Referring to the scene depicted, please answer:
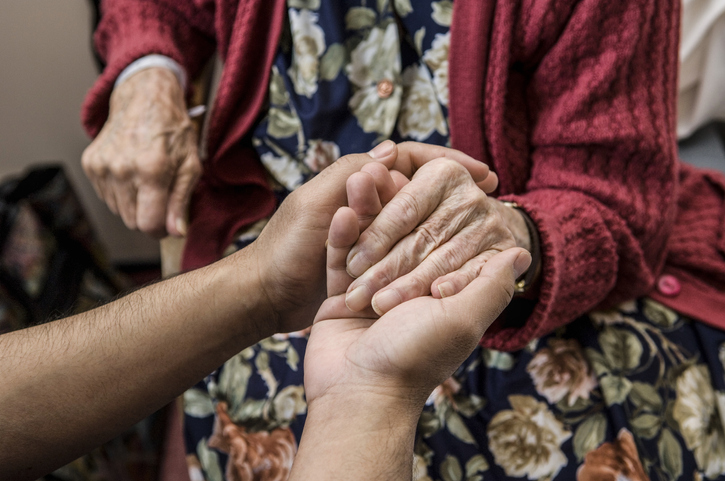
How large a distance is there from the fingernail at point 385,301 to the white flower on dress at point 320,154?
38 centimetres

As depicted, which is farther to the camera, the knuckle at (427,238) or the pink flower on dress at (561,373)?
the pink flower on dress at (561,373)

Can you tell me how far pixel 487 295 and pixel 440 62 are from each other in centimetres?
45

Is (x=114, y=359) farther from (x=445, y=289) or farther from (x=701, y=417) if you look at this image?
(x=701, y=417)

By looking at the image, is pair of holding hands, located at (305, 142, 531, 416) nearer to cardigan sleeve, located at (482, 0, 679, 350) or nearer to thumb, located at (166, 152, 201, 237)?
cardigan sleeve, located at (482, 0, 679, 350)

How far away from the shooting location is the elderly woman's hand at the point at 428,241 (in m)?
0.55

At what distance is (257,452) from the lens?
0.73 meters

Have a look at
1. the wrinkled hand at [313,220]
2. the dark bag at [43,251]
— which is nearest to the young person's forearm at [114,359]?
the wrinkled hand at [313,220]

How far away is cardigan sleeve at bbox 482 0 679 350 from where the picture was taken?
67 cm

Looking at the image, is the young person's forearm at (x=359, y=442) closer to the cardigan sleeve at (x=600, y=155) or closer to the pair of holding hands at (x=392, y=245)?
the pair of holding hands at (x=392, y=245)

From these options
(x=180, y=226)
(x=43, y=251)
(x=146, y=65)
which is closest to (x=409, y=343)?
(x=180, y=226)

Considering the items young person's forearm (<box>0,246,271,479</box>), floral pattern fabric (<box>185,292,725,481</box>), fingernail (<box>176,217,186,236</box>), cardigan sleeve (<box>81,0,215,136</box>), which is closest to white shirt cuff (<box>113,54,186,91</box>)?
cardigan sleeve (<box>81,0,215,136</box>)

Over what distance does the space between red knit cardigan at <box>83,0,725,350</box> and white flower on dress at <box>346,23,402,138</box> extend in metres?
0.10

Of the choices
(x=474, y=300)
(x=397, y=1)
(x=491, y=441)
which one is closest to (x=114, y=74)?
(x=397, y=1)

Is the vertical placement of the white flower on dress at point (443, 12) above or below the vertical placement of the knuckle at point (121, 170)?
above
